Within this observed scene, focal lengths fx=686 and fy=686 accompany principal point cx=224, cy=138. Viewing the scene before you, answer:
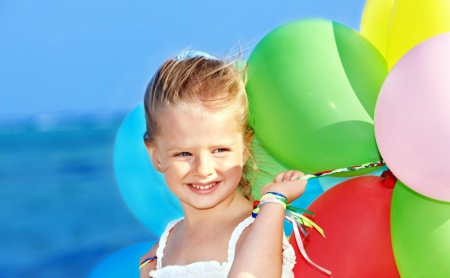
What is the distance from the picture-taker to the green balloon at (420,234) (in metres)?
1.20

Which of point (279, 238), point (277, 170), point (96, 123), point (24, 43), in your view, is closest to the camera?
point (279, 238)

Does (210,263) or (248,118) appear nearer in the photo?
(210,263)

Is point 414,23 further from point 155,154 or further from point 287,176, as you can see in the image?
point 155,154

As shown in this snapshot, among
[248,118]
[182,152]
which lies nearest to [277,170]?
[248,118]

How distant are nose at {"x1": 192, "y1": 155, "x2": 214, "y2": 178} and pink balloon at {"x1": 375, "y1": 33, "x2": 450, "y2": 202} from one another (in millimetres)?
349

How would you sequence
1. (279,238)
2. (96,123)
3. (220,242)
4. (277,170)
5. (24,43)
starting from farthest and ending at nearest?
1. (96,123)
2. (24,43)
3. (277,170)
4. (220,242)
5. (279,238)

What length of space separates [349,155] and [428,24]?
0.29 metres

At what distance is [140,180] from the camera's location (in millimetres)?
1732

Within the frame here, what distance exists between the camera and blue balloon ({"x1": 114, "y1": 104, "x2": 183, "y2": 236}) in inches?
67.9

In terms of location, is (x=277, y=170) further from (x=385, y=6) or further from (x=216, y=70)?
(x=385, y=6)

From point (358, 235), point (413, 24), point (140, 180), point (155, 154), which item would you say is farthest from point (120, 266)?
point (413, 24)

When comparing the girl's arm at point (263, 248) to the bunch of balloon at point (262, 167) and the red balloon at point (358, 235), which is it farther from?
the bunch of balloon at point (262, 167)

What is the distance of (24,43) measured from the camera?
4352 millimetres

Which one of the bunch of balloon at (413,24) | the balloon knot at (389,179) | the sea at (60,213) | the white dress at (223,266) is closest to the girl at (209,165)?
the white dress at (223,266)
